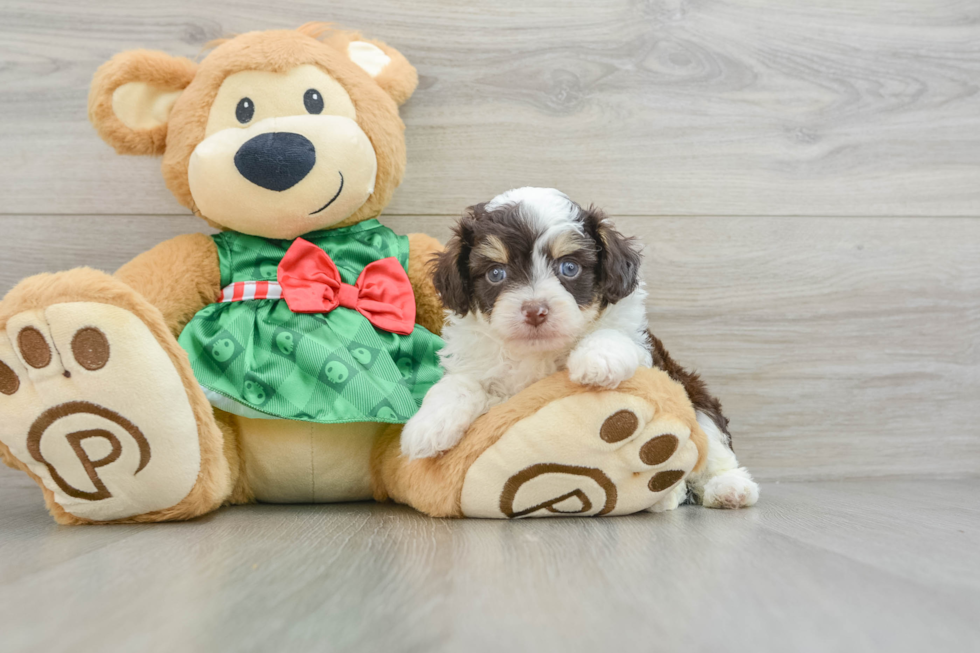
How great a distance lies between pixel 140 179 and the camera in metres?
1.81

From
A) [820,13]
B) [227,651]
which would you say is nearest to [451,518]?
[227,651]

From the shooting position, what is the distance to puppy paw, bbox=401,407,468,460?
1239 millimetres

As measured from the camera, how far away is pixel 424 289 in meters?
1.63

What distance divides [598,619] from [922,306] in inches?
67.0

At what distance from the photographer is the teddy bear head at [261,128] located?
142 centimetres

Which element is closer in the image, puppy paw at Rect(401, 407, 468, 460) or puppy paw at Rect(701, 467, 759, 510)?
puppy paw at Rect(401, 407, 468, 460)

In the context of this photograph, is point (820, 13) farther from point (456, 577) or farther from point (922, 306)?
point (456, 577)

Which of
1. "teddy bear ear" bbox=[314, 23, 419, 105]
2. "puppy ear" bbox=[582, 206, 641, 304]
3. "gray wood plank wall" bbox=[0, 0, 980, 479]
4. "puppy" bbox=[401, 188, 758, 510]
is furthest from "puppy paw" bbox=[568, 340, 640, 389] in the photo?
"teddy bear ear" bbox=[314, 23, 419, 105]

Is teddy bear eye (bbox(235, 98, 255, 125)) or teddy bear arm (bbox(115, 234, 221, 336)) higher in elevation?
teddy bear eye (bbox(235, 98, 255, 125))

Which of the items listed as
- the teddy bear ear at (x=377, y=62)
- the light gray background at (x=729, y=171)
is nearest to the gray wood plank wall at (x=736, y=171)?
the light gray background at (x=729, y=171)

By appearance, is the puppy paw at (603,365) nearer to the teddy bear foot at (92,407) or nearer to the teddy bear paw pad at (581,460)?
the teddy bear paw pad at (581,460)

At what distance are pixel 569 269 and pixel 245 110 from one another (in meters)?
0.78

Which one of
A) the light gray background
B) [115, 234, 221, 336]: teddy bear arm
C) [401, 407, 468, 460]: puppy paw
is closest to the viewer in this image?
[401, 407, 468, 460]: puppy paw

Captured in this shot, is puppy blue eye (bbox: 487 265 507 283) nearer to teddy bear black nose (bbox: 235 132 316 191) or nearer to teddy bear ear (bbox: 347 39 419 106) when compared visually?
teddy bear black nose (bbox: 235 132 316 191)
